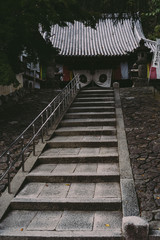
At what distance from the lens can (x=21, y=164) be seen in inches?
221

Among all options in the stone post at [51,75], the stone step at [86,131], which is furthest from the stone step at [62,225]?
the stone post at [51,75]

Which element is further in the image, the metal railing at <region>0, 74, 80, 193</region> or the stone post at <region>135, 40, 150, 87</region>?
the stone post at <region>135, 40, 150, 87</region>

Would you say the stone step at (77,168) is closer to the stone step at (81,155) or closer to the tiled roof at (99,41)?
the stone step at (81,155)

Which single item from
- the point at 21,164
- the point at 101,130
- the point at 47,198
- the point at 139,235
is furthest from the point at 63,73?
the point at 139,235

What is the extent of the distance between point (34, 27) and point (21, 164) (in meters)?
4.59

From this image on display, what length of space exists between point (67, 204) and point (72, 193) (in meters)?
0.35

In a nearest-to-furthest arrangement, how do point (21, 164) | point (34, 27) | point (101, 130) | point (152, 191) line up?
1. point (152, 191)
2. point (21, 164)
3. point (101, 130)
4. point (34, 27)

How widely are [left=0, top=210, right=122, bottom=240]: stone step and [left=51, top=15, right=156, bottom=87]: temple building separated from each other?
1456cm

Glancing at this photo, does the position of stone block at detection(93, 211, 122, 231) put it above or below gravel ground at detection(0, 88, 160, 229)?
below

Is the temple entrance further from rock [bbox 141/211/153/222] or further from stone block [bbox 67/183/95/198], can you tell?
rock [bbox 141/211/153/222]

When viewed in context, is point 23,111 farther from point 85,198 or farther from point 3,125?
point 85,198

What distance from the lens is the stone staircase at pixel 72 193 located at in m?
3.66

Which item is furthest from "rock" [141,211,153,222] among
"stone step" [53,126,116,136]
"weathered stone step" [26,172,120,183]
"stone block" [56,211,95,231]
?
"stone step" [53,126,116,136]

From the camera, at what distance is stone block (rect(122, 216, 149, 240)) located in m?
3.21
